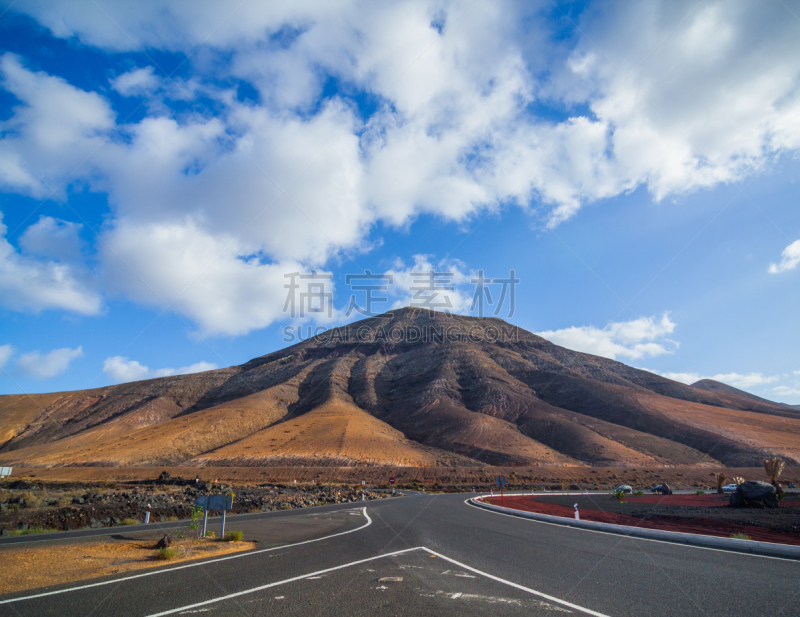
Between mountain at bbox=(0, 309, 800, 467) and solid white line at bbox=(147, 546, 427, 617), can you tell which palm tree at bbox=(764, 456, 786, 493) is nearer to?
mountain at bbox=(0, 309, 800, 467)

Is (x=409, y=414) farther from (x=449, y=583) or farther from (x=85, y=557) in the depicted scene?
(x=449, y=583)

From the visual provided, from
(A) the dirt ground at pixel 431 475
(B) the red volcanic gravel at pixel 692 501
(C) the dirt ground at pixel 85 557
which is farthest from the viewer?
(A) the dirt ground at pixel 431 475

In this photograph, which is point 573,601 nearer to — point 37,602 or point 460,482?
point 37,602

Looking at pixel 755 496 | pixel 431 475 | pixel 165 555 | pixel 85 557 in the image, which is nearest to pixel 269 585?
pixel 165 555

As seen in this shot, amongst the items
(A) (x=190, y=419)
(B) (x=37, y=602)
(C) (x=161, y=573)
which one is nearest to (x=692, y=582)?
(C) (x=161, y=573)

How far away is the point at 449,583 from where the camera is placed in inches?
285

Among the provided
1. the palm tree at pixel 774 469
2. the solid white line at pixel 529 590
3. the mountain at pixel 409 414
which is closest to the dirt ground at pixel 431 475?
Answer: the mountain at pixel 409 414

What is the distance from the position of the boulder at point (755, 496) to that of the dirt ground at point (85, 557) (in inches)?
959

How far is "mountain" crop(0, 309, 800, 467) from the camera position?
6900 cm

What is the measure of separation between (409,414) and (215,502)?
264 ft

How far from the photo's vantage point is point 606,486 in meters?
52.3

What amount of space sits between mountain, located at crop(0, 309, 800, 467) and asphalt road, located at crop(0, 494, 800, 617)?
57177 mm

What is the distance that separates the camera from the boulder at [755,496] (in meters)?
21.4

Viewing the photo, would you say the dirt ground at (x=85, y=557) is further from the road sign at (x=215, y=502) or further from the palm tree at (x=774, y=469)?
the palm tree at (x=774, y=469)
